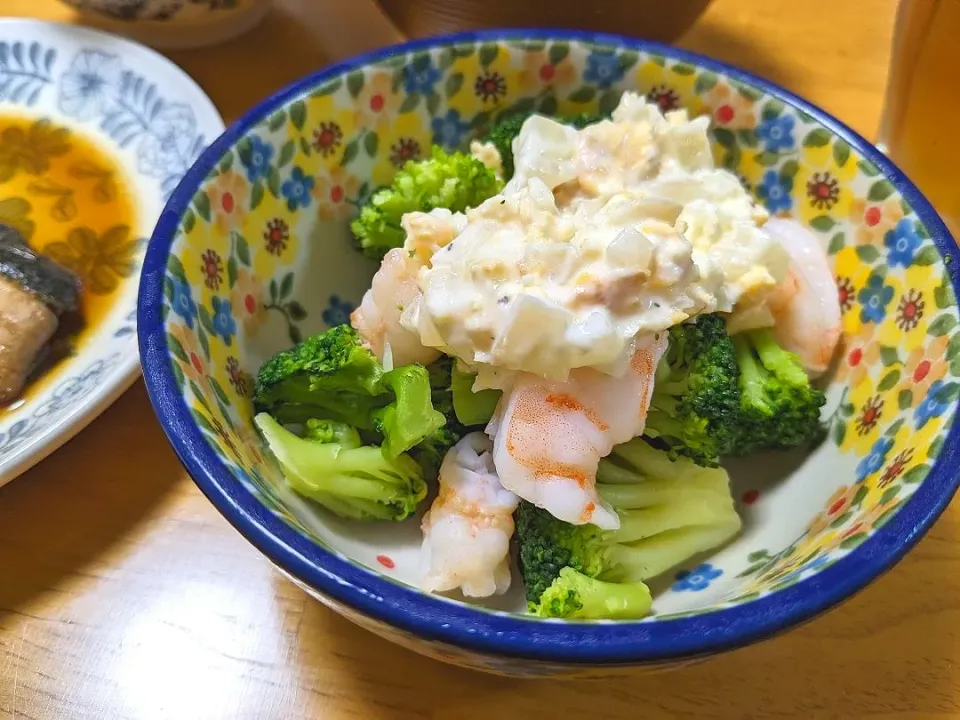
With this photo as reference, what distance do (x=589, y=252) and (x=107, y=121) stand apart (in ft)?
4.49

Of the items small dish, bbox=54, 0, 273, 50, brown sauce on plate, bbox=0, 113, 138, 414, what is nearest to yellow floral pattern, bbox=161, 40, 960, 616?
brown sauce on plate, bbox=0, 113, 138, 414

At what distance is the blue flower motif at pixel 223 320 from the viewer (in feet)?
3.50

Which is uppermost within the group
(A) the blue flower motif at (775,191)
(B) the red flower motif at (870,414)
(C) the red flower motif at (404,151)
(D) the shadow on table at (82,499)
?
(A) the blue flower motif at (775,191)

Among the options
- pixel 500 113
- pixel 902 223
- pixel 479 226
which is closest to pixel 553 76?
pixel 500 113

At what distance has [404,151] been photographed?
1343mm

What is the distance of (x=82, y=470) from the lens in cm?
121

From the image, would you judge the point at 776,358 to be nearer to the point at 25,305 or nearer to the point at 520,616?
the point at 520,616

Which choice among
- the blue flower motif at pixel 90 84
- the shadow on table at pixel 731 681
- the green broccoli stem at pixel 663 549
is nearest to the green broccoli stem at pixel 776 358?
the green broccoli stem at pixel 663 549

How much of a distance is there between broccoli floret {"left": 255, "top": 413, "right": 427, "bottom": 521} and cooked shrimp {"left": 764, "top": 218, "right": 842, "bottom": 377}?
22.9 inches

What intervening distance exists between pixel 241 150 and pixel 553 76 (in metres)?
0.55

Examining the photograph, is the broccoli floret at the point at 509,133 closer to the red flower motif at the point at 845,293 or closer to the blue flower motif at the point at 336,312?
the blue flower motif at the point at 336,312

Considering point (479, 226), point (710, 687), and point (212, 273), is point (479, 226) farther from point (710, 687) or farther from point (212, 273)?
point (710, 687)

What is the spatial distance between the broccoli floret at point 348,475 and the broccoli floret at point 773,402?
1.48 ft

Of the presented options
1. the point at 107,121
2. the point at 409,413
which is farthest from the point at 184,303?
the point at 107,121
